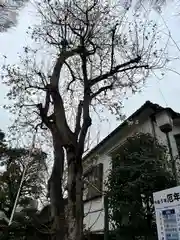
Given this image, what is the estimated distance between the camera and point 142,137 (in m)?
6.77

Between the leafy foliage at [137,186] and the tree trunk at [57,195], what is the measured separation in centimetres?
125

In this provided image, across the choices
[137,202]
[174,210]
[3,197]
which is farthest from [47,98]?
[3,197]

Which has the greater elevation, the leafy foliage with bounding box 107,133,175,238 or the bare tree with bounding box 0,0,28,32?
the bare tree with bounding box 0,0,28,32

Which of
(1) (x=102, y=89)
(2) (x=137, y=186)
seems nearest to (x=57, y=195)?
(2) (x=137, y=186)

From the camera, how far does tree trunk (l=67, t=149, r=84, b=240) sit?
5507mm

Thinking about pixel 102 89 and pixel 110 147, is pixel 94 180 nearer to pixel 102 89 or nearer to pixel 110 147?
pixel 110 147

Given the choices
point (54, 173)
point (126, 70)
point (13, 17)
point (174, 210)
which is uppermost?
point (126, 70)

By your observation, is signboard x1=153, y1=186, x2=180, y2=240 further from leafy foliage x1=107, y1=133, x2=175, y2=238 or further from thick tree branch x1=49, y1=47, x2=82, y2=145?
thick tree branch x1=49, y1=47, x2=82, y2=145

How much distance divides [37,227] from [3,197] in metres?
7.19

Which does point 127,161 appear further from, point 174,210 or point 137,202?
point 174,210

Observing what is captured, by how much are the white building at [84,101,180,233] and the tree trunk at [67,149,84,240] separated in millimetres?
1570

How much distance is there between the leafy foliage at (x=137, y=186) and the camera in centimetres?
543

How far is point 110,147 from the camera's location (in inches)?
422

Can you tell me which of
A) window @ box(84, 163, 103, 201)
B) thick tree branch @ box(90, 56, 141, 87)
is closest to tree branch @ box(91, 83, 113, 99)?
thick tree branch @ box(90, 56, 141, 87)
